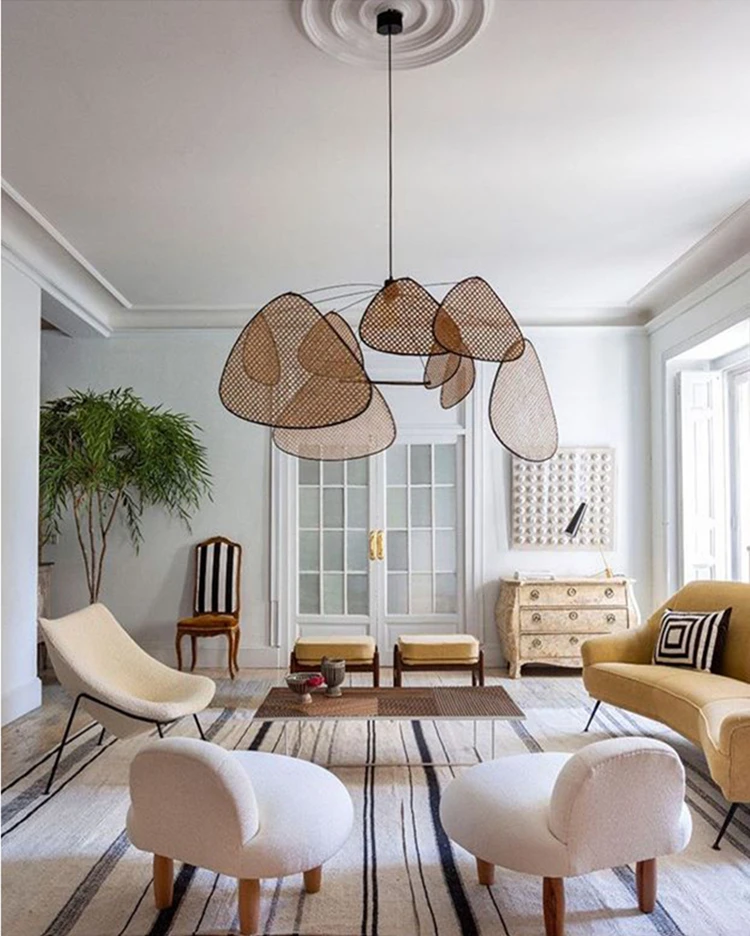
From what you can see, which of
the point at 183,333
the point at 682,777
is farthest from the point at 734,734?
the point at 183,333

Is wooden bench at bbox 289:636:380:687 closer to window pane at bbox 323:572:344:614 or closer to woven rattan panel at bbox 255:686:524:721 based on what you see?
woven rattan panel at bbox 255:686:524:721

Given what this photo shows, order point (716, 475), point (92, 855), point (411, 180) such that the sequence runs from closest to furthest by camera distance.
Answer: point (92, 855) → point (411, 180) → point (716, 475)

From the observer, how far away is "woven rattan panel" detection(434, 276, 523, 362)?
8.09 ft

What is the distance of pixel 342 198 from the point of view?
439 cm

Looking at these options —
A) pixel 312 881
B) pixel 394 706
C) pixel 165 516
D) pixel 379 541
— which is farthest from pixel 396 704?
pixel 165 516

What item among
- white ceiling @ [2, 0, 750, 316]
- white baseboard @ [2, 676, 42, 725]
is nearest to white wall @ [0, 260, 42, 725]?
white baseboard @ [2, 676, 42, 725]

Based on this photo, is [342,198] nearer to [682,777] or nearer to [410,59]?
[410,59]

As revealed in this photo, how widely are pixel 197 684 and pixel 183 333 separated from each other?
137 inches

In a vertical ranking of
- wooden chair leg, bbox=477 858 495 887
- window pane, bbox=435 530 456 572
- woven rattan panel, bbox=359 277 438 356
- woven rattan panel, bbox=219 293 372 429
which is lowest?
wooden chair leg, bbox=477 858 495 887

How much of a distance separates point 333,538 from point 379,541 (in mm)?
376

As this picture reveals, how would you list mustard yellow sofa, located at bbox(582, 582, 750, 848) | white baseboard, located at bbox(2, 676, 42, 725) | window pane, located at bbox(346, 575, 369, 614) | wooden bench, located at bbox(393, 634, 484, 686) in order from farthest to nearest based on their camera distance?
window pane, located at bbox(346, 575, 369, 614) < wooden bench, located at bbox(393, 634, 484, 686) < white baseboard, located at bbox(2, 676, 42, 725) < mustard yellow sofa, located at bbox(582, 582, 750, 848)

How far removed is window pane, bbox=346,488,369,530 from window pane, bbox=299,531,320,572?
30 centimetres

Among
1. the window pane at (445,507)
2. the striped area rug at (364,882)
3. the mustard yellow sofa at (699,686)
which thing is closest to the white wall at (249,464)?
the window pane at (445,507)

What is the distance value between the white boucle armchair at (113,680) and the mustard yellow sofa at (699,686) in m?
2.05
